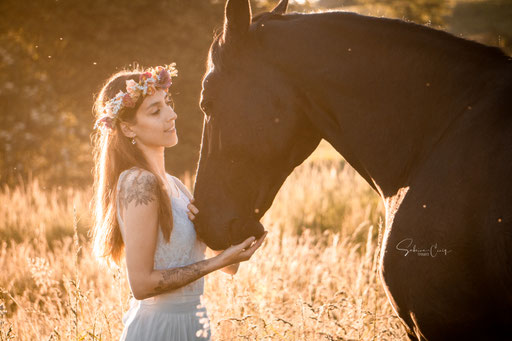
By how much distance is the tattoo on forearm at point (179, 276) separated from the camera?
264 centimetres

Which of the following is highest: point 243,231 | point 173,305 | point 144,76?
point 144,76

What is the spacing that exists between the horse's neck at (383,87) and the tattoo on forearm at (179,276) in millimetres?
1020

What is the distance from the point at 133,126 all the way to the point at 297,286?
10.3ft

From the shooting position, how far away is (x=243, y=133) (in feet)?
8.20

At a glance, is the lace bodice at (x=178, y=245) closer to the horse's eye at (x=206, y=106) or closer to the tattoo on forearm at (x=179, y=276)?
the tattoo on forearm at (x=179, y=276)

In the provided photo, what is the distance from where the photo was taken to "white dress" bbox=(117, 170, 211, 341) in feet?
9.29

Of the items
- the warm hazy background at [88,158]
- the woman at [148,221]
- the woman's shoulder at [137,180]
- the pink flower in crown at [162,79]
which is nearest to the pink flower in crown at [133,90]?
the woman at [148,221]

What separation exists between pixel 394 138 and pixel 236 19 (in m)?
1.01

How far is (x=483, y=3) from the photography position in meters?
72.1

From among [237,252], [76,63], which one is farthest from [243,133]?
[76,63]

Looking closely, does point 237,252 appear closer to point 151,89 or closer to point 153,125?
point 153,125

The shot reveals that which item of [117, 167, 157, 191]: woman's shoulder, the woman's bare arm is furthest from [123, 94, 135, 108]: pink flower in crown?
the woman's bare arm

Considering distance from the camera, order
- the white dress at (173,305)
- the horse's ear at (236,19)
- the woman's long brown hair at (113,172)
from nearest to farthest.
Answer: the horse's ear at (236,19) → the white dress at (173,305) → the woman's long brown hair at (113,172)

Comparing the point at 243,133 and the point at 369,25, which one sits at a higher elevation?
the point at 369,25
